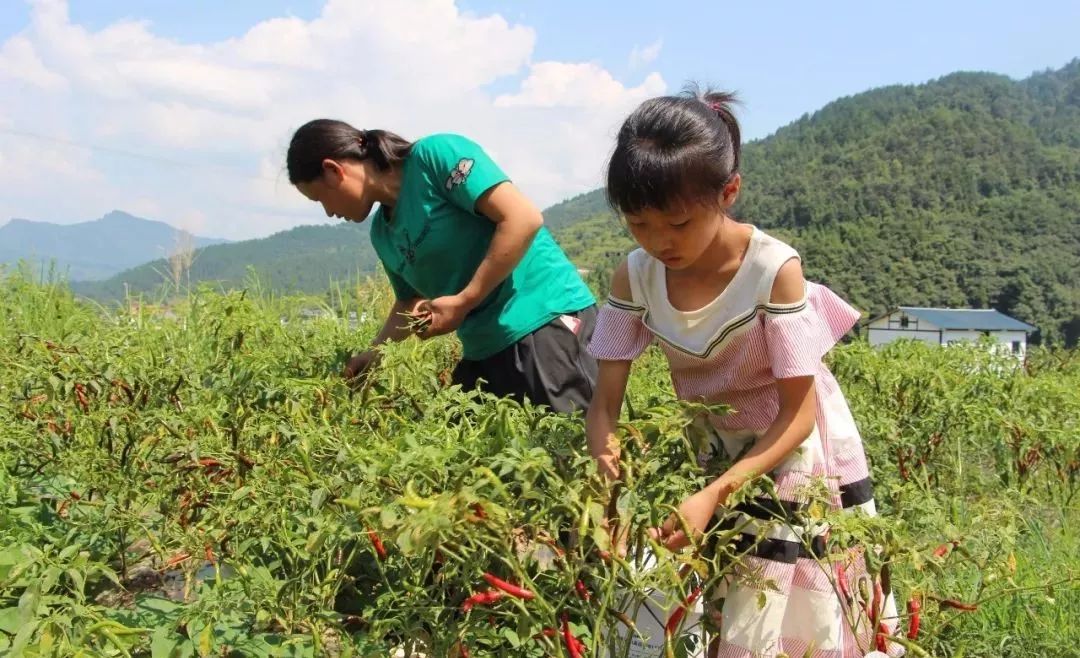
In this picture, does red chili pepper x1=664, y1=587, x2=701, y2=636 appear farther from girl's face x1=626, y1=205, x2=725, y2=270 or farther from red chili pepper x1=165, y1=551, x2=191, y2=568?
red chili pepper x1=165, y1=551, x2=191, y2=568

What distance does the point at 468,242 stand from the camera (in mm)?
2740

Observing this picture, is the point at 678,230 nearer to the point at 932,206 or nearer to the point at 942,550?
the point at 942,550

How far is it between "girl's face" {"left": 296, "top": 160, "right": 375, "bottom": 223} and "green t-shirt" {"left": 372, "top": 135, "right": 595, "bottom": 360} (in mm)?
108

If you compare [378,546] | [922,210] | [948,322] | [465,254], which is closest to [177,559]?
[378,546]

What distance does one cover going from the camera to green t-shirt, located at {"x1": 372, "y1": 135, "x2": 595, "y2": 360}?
268cm

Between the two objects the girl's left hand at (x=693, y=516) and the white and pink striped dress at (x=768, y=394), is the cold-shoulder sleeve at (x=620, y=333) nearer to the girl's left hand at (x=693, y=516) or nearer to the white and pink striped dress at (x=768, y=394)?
the white and pink striped dress at (x=768, y=394)

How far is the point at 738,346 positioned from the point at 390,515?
0.90 meters

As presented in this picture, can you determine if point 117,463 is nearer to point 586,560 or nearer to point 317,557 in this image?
point 317,557

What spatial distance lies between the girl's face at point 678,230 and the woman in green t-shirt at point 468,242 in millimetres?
904

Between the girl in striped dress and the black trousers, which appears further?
the black trousers

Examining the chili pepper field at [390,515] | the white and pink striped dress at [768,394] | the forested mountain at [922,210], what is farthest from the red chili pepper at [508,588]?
the forested mountain at [922,210]

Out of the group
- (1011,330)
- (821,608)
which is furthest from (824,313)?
(1011,330)

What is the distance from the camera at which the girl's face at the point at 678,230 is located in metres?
1.63

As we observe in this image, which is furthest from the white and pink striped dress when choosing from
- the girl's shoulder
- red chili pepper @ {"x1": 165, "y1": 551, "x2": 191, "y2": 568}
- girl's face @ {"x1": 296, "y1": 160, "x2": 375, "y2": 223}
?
girl's face @ {"x1": 296, "y1": 160, "x2": 375, "y2": 223}
